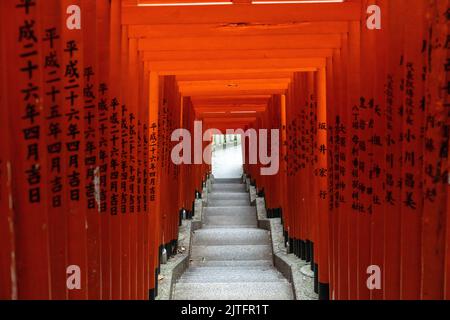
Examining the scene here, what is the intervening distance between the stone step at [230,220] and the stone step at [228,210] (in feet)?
0.69

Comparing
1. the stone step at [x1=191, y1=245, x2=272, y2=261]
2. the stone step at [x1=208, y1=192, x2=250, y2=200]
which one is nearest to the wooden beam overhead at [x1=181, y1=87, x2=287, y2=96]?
the stone step at [x1=191, y1=245, x2=272, y2=261]

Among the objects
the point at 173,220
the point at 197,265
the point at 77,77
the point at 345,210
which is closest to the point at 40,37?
the point at 77,77

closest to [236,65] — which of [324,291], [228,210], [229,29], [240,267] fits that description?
[229,29]

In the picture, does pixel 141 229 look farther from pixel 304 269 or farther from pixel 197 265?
pixel 197 265

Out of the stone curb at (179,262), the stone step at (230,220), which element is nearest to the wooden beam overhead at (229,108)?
the stone curb at (179,262)

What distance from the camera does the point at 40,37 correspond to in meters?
3.20

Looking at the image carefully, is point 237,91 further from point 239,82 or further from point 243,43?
point 243,43

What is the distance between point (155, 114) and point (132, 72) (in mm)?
1808

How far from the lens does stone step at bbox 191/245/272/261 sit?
1299 centimetres

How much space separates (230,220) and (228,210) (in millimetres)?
798

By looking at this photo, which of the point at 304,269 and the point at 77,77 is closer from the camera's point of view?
the point at 77,77

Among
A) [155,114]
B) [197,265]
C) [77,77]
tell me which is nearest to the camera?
[77,77]

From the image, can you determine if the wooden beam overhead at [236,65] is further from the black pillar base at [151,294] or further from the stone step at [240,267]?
the stone step at [240,267]

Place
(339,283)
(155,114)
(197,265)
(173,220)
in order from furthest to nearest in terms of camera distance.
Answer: (197,265) → (173,220) → (155,114) → (339,283)
